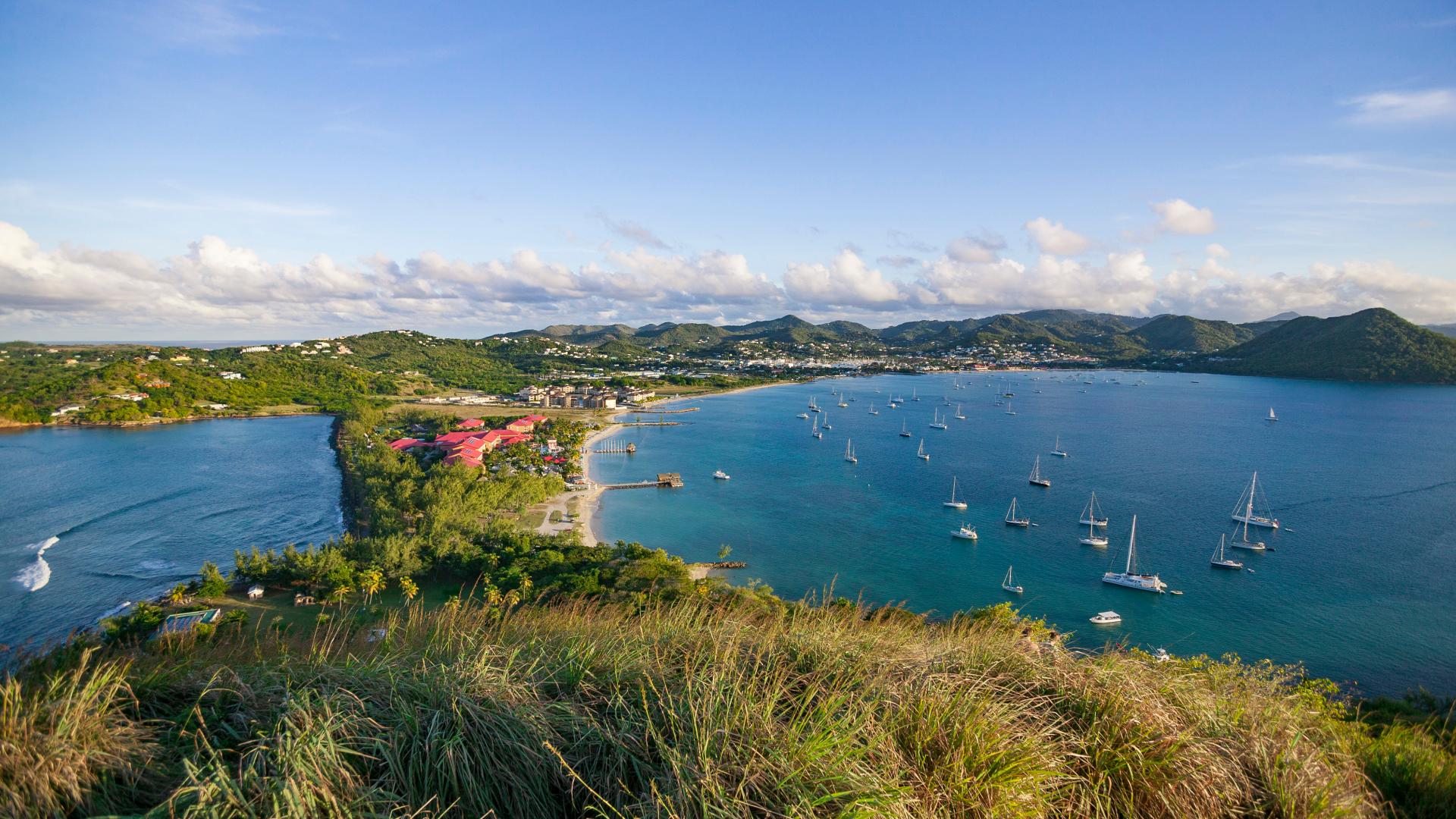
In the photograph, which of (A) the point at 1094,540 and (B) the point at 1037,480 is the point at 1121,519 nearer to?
(A) the point at 1094,540

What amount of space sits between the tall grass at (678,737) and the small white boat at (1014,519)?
26069 millimetres

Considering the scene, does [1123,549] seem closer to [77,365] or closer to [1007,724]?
[1007,724]

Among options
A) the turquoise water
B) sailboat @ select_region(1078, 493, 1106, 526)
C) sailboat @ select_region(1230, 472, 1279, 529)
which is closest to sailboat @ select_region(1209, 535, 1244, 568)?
the turquoise water

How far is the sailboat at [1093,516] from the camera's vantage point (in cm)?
2659

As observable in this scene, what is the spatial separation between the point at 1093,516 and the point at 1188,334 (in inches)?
5995

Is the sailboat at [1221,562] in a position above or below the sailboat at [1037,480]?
below

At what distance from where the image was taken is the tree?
1736 cm

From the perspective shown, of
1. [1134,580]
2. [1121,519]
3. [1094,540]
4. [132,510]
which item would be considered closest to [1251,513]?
[1121,519]

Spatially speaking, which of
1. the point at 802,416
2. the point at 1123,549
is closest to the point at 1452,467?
the point at 1123,549

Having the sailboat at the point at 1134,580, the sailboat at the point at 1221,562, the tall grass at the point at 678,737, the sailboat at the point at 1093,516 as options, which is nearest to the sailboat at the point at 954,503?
the sailboat at the point at 1093,516

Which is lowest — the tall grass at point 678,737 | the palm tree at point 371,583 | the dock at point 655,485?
the dock at point 655,485

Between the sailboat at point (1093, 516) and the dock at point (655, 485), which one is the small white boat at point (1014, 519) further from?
the dock at point (655, 485)

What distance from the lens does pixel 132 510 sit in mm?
27578

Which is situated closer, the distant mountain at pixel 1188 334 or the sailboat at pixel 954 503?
the sailboat at pixel 954 503
